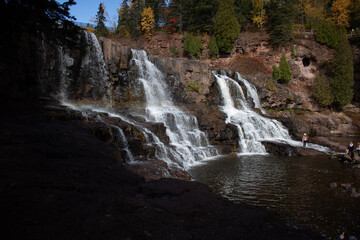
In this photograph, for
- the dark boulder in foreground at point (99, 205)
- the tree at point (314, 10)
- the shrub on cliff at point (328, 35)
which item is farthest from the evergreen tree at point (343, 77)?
the dark boulder in foreground at point (99, 205)

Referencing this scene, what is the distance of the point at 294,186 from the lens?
10.5 meters

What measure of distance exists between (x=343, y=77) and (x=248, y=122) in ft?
62.7

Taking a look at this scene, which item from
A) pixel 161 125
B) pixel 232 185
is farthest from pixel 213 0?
pixel 232 185

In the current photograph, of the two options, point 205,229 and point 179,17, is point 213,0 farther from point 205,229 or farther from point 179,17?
point 205,229

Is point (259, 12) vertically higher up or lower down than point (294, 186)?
higher up

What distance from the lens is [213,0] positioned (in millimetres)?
41188

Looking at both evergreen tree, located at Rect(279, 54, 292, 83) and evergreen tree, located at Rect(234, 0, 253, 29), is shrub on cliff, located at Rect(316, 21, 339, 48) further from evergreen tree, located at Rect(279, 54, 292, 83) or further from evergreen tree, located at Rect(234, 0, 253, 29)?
evergreen tree, located at Rect(234, 0, 253, 29)

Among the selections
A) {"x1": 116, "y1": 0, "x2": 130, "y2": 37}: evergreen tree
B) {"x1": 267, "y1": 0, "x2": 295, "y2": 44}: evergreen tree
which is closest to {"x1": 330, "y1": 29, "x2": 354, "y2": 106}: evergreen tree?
{"x1": 267, "y1": 0, "x2": 295, "y2": 44}: evergreen tree

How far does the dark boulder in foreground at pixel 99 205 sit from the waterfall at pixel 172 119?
827 centimetres

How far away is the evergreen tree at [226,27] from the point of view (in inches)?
1505

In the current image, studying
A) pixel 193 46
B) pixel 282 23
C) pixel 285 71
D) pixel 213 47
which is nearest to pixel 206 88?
pixel 285 71

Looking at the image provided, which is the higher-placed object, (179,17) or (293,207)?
(179,17)

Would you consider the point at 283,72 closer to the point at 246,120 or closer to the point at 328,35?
the point at 328,35

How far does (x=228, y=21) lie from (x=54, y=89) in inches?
1168
